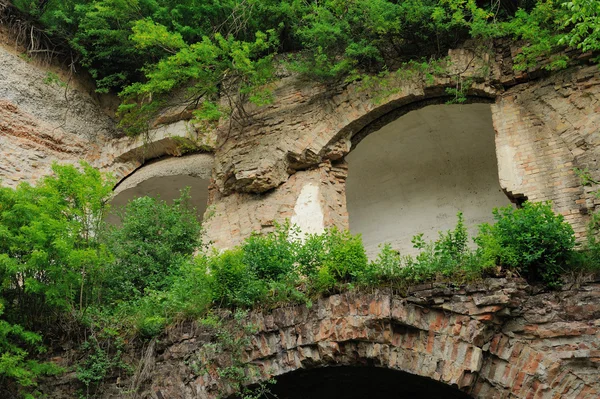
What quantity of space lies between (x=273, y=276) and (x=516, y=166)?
3383 millimetres

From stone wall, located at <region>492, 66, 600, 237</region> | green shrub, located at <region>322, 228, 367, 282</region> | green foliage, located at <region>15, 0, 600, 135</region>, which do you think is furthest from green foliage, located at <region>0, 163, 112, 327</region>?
stone wall, located at <region>492, 66, 600, 237</region>

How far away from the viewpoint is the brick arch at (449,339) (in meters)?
6.21

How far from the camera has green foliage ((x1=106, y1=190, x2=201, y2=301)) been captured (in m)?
8.88

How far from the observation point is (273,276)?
757 centimetres

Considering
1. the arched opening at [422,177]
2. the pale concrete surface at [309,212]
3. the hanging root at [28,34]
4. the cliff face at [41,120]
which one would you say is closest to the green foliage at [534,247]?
the pale concrete surface at [309,212]

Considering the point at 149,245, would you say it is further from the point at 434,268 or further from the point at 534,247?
the point at 534,247

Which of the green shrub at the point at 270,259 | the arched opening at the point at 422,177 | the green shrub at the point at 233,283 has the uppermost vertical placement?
the arched opening at the point at 422,177

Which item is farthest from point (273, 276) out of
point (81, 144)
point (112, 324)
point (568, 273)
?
point (81, 144)

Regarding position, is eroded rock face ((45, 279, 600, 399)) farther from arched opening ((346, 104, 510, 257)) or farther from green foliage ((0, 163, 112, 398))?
arched opening ((346, 104, 510, 257))

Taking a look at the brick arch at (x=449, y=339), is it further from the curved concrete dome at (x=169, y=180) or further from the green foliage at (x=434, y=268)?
the curved concrete dome at (x=169, y=180)

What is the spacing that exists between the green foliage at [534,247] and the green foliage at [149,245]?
13.3 ft

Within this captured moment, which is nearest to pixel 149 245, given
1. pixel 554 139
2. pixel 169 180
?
pixel 169 180

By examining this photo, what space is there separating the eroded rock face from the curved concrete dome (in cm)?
480

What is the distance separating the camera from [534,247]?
6738mm
